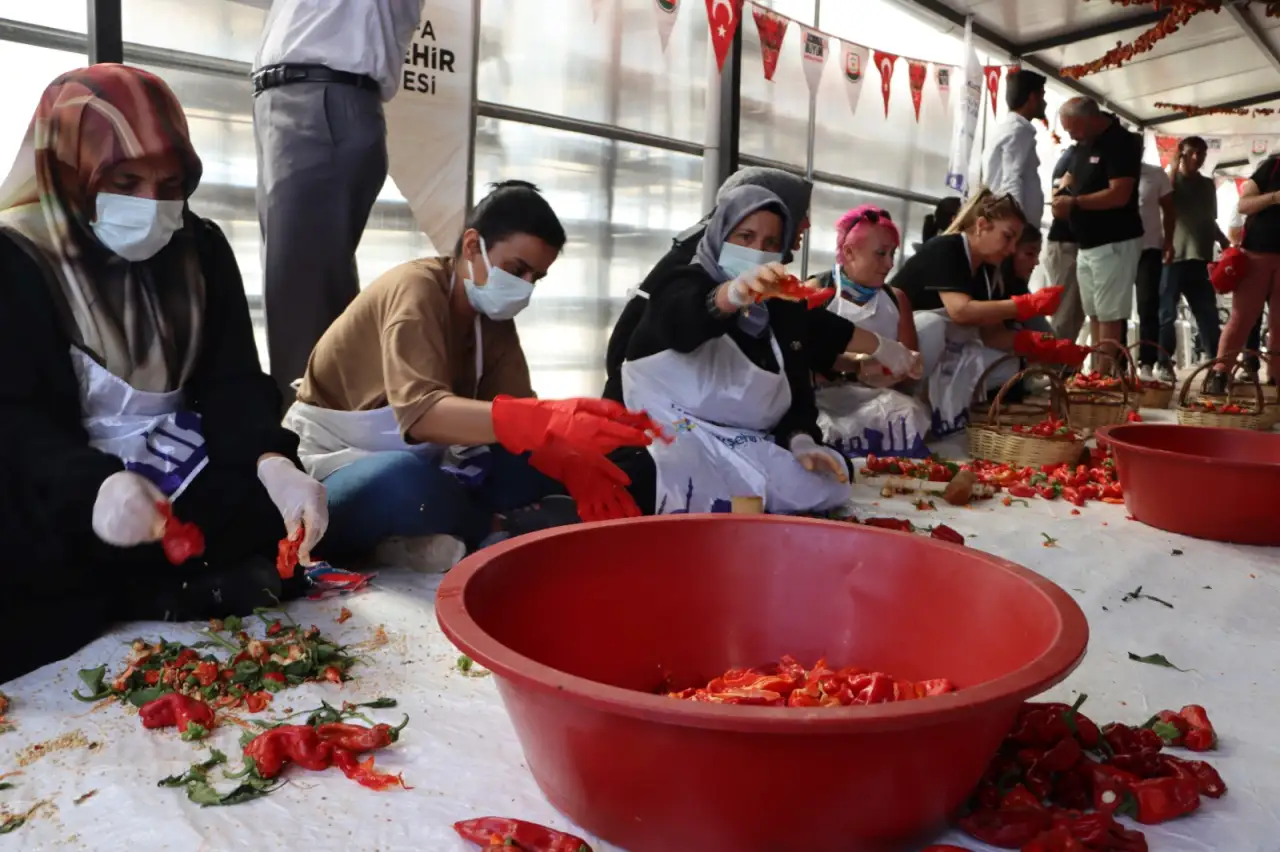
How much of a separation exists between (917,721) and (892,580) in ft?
1.72

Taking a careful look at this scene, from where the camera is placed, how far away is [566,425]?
1.76 m

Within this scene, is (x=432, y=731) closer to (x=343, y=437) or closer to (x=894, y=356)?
(x=343, y=437)

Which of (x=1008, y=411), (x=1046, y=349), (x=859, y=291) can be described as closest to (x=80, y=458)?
(x=859, y=291)

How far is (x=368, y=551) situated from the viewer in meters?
2.12

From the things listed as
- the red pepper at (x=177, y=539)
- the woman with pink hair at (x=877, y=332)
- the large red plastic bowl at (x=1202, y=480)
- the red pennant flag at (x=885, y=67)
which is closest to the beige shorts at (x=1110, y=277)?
the red pennant flag at (x=885, y=67)

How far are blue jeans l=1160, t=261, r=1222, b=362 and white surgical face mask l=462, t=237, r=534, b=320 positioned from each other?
5.97 meters

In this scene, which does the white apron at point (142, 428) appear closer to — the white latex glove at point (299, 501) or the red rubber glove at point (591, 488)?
the white latex glove at point (299, 501)

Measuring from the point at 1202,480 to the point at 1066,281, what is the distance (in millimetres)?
3887

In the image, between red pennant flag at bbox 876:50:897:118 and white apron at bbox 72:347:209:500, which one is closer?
white apron at bbox 72:347:209:500

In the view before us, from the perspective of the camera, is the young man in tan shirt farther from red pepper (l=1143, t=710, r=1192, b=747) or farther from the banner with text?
the banner with text

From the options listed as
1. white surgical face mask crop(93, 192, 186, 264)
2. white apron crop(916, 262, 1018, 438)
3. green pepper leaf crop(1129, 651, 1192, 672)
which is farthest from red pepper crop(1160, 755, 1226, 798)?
white apron crop(916, 262, 1018, 438)

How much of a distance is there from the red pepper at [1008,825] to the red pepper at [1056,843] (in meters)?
0.04

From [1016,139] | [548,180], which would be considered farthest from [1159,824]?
[1016,139]

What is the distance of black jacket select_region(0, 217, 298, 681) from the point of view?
1471 millimetres
